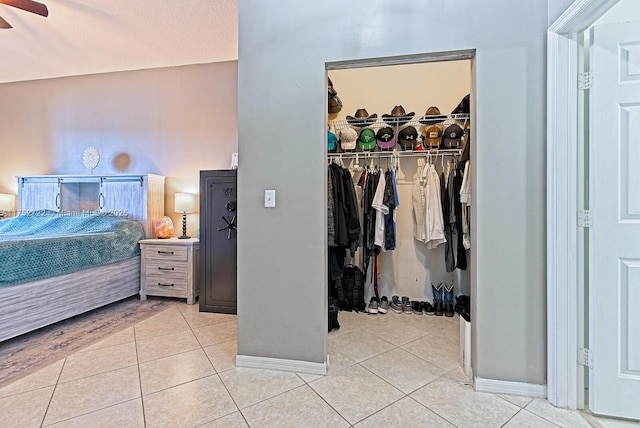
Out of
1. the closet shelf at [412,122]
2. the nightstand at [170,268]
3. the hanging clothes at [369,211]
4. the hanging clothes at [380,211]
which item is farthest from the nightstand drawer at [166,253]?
the closet shelf at [412,122]

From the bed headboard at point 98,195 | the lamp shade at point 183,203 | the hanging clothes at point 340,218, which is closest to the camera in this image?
the hanging clothes at point 340,218

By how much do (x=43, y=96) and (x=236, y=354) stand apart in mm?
4875

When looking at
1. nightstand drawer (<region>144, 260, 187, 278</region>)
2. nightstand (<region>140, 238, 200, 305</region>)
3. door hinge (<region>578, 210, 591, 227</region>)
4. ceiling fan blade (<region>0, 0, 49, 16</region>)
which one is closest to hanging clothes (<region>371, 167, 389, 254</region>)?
door hinge (<region>578, 210, 591, 227</region>)

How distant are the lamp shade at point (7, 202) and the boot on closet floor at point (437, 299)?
5.68 m

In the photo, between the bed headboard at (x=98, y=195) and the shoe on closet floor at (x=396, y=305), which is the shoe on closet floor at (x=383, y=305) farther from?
the bed headboard at (x=98, y=195)

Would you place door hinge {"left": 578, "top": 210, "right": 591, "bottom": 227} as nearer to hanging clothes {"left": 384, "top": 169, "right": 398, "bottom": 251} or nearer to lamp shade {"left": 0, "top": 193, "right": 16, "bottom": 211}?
hanging clothes {"left": 384, "top": 169, "right": 398, "bottom": 251}

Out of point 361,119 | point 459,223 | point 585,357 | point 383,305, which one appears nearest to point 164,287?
point 383,305

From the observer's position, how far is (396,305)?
314 cm

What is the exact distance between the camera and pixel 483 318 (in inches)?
67.5

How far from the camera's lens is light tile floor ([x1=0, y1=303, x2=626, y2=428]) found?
1.47 m

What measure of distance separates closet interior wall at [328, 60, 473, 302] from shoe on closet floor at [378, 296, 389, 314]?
0.08m

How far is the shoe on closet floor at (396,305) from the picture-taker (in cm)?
310

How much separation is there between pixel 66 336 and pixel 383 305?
2.84m

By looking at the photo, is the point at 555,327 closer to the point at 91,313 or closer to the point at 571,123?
the point at 571,123
